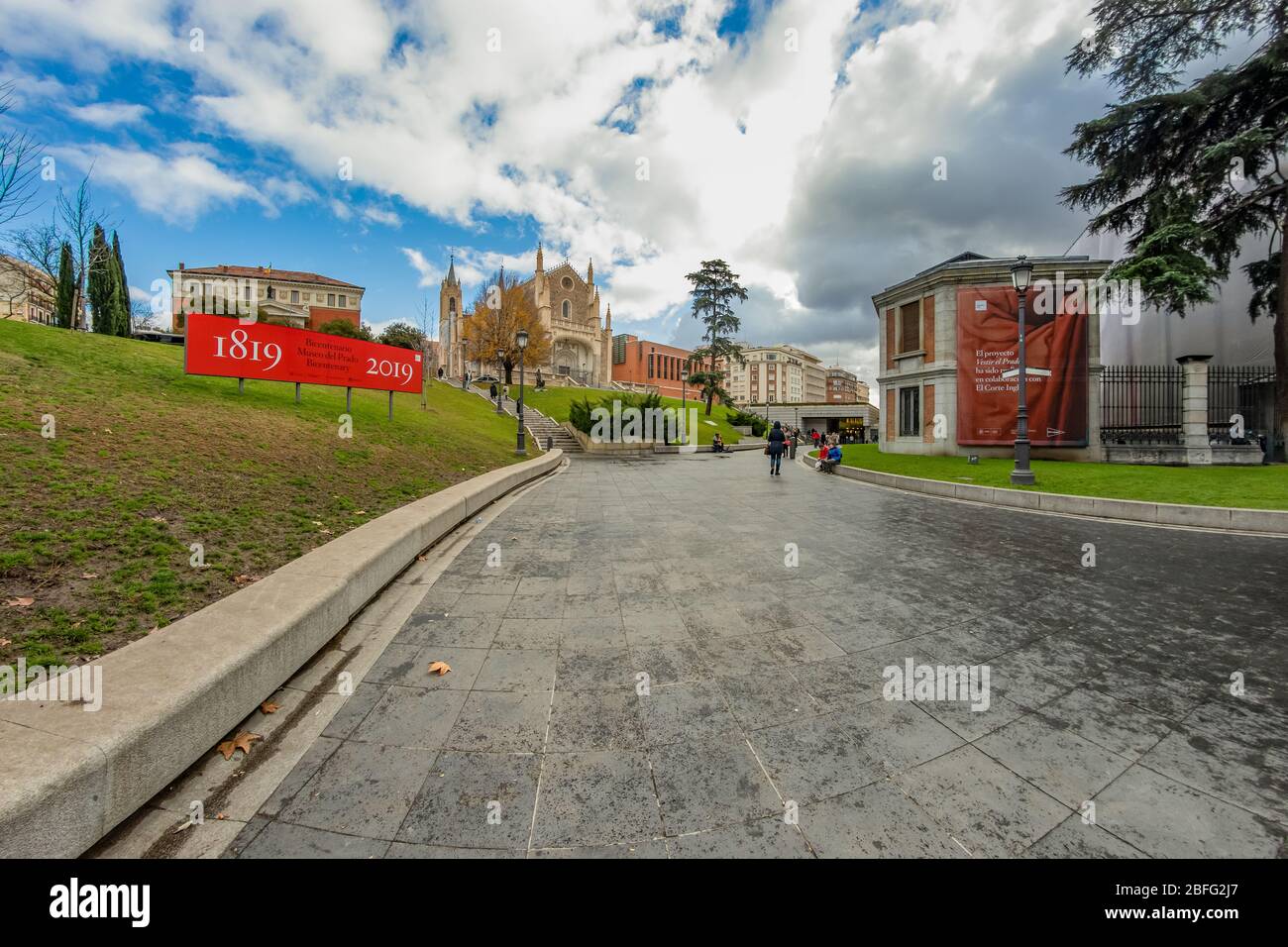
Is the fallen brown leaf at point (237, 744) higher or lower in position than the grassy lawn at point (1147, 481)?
lower

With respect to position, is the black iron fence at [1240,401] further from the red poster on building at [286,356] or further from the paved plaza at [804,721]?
the red poster on building at [286,356]

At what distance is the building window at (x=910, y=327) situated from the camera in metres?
21.7

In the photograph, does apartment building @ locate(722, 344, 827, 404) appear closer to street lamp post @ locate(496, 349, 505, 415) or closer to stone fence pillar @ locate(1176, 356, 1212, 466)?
street lamp post @ locate(496, 349, 505, 415)

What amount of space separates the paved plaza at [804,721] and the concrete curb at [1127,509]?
3.66 meters

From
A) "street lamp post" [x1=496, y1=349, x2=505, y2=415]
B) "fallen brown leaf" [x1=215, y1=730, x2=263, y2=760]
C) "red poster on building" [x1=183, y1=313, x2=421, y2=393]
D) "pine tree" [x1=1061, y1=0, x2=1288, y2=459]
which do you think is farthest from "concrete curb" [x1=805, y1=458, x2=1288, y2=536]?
"street lamp post" [x1=496, y1=349, x2=505, y2=415]

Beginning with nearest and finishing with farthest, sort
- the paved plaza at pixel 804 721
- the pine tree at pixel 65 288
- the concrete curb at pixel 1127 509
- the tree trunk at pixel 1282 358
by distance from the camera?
the paved plaza at pixel 804 721 → the concrete curb at pixel 1127 509 → the tree trunk at pixel 1282 358 → the pine tree at pixel 65 288

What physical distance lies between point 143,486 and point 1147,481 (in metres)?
18.5

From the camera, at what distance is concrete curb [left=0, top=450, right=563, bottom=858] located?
1.66 m

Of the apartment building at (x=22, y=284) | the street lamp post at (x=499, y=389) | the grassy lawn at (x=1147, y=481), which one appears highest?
the apartment building at (x=22, y=284)

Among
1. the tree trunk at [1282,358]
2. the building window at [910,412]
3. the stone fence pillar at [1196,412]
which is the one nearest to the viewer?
the stone fence pillar at [1196,412]

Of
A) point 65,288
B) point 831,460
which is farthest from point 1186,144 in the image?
point 65,288

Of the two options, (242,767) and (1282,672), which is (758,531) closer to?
(1282,672)

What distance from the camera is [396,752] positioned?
8.04ft

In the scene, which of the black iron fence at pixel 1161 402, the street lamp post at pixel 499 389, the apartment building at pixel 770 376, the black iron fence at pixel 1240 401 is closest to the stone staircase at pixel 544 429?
the street lamp post at pixel 499 389
